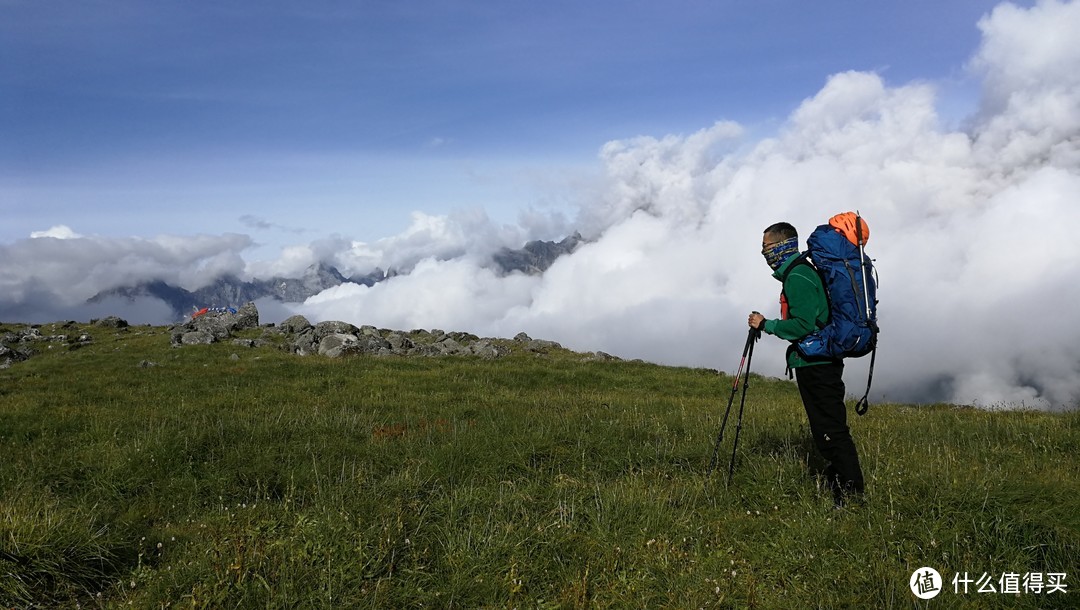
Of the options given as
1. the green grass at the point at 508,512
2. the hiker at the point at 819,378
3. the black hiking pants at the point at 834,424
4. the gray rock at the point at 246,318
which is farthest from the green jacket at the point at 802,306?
the gray rock at the point at 246,318

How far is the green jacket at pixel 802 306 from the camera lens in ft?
21.0

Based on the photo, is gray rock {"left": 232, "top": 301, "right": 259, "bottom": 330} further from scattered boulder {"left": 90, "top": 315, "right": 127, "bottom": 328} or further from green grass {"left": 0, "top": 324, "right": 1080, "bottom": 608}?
green grass {"left": 0, "top": 324, "right": 1080, "bottom": 608}

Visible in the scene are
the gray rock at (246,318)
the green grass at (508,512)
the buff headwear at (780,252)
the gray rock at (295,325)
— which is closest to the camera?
the green grass at (508,512)

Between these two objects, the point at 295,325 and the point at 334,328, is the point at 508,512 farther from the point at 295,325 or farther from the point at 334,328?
the point at 295,325

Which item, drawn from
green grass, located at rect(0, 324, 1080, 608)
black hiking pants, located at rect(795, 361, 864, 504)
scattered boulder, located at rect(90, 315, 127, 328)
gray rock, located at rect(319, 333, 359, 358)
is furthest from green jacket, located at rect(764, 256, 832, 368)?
scattered boulder, located at rect(90, 315, 127, 328)

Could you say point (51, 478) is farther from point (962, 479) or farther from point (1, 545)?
point (962, 479)

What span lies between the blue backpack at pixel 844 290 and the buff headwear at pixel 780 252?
0.24 metres

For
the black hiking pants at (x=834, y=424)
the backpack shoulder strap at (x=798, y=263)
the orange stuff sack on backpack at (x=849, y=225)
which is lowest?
the black hiking pants at (x=834, y=424)

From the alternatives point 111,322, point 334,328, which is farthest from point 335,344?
point 111,322

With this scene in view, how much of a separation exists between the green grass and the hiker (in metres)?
0.32

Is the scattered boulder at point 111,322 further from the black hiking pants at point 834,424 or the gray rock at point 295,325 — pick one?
the black hiking pants at point 834,424

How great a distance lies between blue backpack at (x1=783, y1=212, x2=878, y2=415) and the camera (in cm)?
618

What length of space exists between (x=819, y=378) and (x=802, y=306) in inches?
33.5

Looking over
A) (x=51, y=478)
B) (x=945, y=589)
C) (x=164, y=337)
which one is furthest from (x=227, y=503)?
(x=164, y=337)
